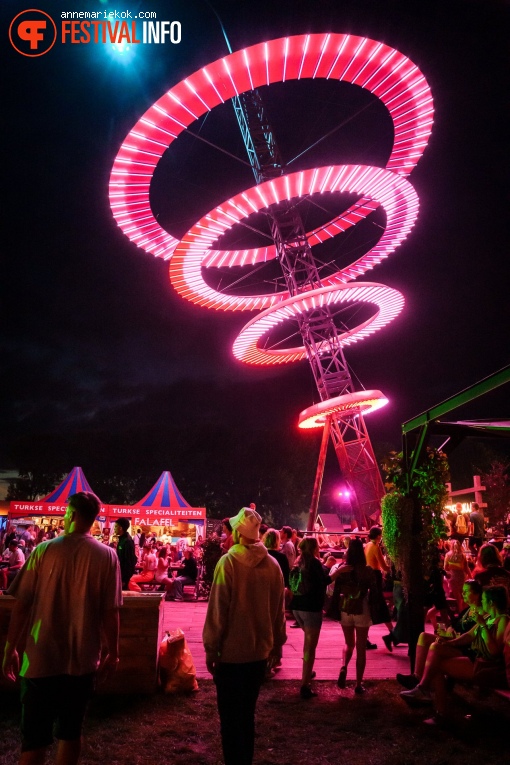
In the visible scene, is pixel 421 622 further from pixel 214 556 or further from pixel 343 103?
pixel 343 103

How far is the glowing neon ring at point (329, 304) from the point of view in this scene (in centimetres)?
1759

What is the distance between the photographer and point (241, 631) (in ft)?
10.1

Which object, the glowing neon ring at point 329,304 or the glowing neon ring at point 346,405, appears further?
the glowing neon ring at point 346,405

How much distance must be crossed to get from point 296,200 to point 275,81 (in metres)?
7.23

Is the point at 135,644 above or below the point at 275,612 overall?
below

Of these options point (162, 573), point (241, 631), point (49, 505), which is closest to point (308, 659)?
point (241, 631)

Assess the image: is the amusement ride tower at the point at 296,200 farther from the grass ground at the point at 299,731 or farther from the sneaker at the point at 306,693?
the grass ground at the point at 299,731

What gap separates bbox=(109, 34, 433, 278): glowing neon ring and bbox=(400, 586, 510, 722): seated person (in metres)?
12.7

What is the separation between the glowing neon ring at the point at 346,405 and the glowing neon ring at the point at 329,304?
10.3 ft

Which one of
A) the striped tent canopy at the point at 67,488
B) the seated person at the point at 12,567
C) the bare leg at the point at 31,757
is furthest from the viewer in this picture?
the striped tent canopy at the point at 67,488

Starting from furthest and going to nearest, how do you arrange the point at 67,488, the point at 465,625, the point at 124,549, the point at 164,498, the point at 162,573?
the point at 164,498
the point at 67,488
the point at 162,573
the point at 124,549
the point at 465,625

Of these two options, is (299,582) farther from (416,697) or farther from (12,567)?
(12,567)

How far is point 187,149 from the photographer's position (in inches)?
711

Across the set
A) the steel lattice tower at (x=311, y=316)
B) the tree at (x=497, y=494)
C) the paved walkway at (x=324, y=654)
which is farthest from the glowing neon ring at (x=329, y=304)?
the tree at (x=497, y=494)
